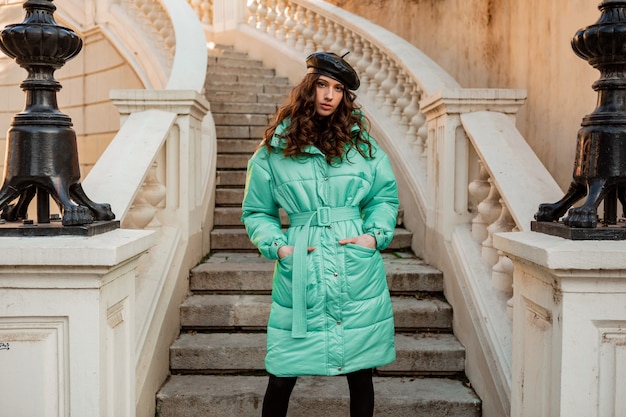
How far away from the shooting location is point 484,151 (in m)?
3.45

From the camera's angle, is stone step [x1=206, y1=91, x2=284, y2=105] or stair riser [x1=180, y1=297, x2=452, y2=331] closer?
stair riser [x1=180, y1=297, x2=452, y2=331]

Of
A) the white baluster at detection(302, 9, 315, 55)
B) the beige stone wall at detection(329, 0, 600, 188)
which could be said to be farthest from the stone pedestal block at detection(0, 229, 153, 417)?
the white baluster at detection(302, 9, 315, 55)

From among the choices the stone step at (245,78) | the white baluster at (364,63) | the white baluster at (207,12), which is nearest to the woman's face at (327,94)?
the white baluster at (364,63)

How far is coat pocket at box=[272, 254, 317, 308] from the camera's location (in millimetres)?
2430

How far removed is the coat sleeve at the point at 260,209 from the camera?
8.25 ft

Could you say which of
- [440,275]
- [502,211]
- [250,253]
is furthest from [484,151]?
[250,253]

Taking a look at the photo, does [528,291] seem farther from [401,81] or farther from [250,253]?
[401,81]

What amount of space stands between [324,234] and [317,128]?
446 mm

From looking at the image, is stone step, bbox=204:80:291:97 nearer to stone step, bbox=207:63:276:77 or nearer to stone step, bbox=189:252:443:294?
stone step, bbox=207:63:276:77

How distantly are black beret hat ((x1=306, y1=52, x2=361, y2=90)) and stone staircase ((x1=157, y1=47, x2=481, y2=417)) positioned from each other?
5.28 ft

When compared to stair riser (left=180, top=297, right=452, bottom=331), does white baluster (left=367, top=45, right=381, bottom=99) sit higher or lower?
higher

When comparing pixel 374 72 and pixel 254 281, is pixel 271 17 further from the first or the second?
pixel 254 281

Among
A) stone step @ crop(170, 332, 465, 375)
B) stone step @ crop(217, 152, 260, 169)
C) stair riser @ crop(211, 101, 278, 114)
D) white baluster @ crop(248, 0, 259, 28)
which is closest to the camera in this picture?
stone step @ crop(170, 332, 465, 375)

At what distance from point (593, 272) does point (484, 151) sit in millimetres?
1575
